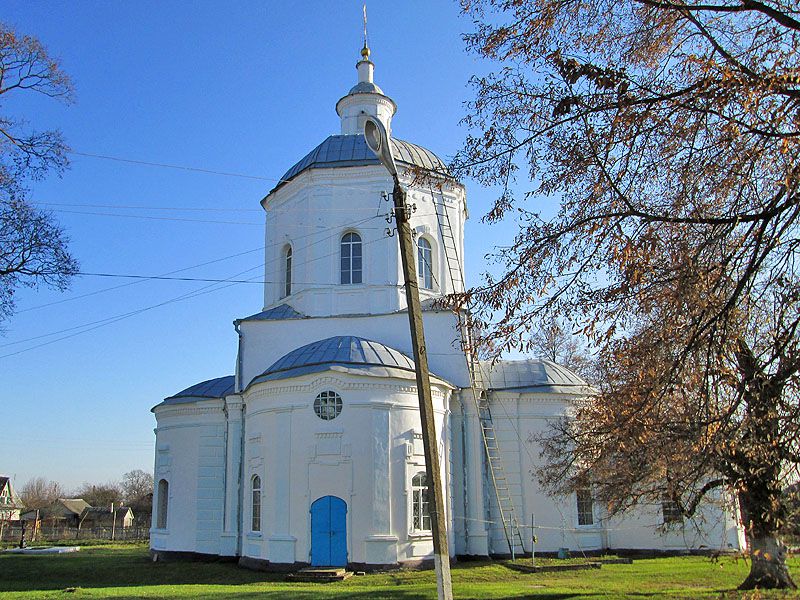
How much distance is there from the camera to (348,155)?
22859 mm

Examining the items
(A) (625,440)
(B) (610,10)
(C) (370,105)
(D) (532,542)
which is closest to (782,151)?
(B) (610,10)

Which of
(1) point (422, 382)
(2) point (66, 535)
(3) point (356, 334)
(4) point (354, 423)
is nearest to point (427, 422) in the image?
(1) point (422, 382)

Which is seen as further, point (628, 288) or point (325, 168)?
point (325, 168)

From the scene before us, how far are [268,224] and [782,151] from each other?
19518 mm

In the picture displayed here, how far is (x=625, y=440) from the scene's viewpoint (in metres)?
9.09

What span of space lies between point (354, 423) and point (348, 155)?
8.88m

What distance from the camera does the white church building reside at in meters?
17.8

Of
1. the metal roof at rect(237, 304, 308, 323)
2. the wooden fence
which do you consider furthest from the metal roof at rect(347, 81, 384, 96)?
the wooden fence

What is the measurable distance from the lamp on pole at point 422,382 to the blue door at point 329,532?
358 inches

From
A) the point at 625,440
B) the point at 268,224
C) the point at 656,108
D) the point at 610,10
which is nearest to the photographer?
the point at 656,108

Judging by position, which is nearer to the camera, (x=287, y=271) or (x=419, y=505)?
(x=419, y=505)

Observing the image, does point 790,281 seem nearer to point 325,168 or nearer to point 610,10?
point 610,10

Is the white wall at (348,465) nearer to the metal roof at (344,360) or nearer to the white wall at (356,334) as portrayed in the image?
the metal roof at (344,360)

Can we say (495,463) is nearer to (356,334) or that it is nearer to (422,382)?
(356,334)
